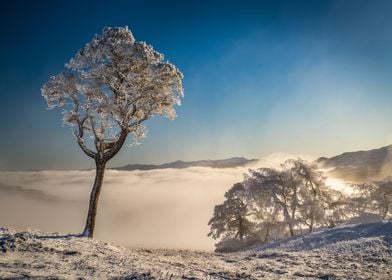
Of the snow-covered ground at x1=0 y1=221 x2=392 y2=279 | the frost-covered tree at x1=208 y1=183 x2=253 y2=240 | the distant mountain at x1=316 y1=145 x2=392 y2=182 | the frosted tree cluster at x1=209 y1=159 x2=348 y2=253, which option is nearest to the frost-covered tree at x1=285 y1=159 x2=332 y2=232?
the frosted tree cluster at x1=209 y1=159 x2=348 y2=253

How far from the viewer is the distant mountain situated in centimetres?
13975

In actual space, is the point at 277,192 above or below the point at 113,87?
below

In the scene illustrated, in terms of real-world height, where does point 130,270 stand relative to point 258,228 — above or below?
above

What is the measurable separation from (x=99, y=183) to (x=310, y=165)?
3039cm

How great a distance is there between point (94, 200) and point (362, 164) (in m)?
172

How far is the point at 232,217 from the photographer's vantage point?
46.6 metres

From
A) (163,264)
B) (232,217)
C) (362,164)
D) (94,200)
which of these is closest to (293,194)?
(232,217)

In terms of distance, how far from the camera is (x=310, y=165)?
40.8m

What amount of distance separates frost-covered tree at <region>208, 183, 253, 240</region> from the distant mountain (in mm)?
95744

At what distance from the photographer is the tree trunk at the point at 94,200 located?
18.4m

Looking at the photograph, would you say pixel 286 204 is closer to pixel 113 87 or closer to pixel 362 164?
pixel 113 87

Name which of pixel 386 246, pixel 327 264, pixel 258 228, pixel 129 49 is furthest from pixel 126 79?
pixel 258 228

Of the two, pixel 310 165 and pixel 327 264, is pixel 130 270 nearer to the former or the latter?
pixel 327 264

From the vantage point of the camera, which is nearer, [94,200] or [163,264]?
[163,264]
